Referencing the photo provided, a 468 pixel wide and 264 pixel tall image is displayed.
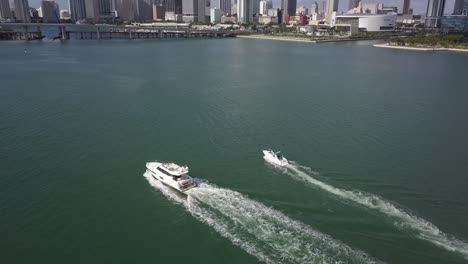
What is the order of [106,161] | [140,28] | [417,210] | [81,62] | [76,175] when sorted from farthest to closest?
[140,28] → [81,62] → [106,161] → [76,175] → [417,210]

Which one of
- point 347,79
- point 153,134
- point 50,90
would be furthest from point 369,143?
point 50,90

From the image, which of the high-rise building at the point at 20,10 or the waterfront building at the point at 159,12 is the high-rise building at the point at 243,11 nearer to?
the waterfront building at the point at 159,12

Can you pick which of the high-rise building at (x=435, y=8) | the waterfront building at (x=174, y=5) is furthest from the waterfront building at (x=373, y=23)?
the waterfront building at (x=174, y=5)

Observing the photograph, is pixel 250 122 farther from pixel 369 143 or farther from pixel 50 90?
pixel 50 90

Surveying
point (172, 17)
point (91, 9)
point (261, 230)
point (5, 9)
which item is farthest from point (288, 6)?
point (261, 230)

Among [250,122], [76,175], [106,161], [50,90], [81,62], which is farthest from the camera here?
[81,62]

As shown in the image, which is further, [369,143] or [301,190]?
[369,143]
